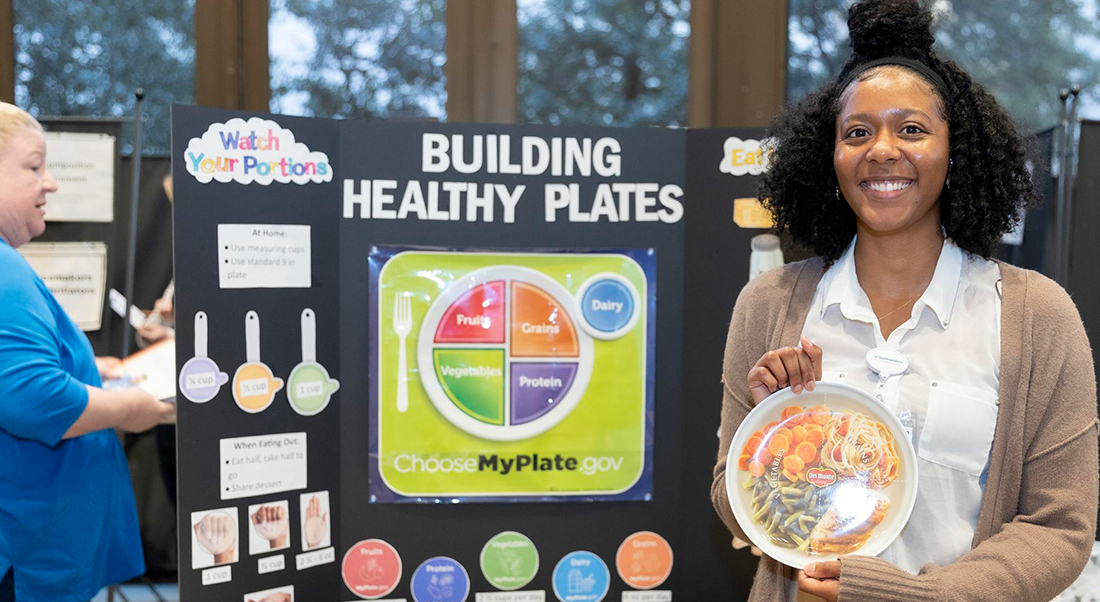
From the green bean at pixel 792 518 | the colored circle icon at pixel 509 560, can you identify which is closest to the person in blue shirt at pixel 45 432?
the colored circle icon at pixel 509 560

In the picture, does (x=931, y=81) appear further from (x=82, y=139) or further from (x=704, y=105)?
(x=82, y=139)

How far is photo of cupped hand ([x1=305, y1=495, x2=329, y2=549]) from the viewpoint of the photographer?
7.89 feet

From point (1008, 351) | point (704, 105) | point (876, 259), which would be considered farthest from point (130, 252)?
point (1008, 351)

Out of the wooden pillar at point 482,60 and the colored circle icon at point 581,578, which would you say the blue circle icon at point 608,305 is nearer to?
the colored circle icon at point 581,578

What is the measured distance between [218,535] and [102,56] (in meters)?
2.30

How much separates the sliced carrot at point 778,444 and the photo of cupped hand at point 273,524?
1.49 m

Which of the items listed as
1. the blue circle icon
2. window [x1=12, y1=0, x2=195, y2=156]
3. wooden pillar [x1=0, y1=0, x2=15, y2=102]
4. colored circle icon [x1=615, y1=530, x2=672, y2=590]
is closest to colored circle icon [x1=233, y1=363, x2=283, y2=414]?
the blue circle icon

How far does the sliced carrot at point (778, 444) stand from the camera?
4.45 ft

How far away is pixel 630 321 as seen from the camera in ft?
8.15

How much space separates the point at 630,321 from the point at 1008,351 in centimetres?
126

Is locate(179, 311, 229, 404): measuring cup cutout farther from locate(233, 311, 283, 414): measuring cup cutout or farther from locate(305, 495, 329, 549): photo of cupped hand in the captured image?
locate(305, 495, 329, 549): photo of cupped hand

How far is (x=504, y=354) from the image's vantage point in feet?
8.00

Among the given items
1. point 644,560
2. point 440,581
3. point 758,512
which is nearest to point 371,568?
point 440,581

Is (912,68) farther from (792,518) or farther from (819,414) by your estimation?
(792,518)
